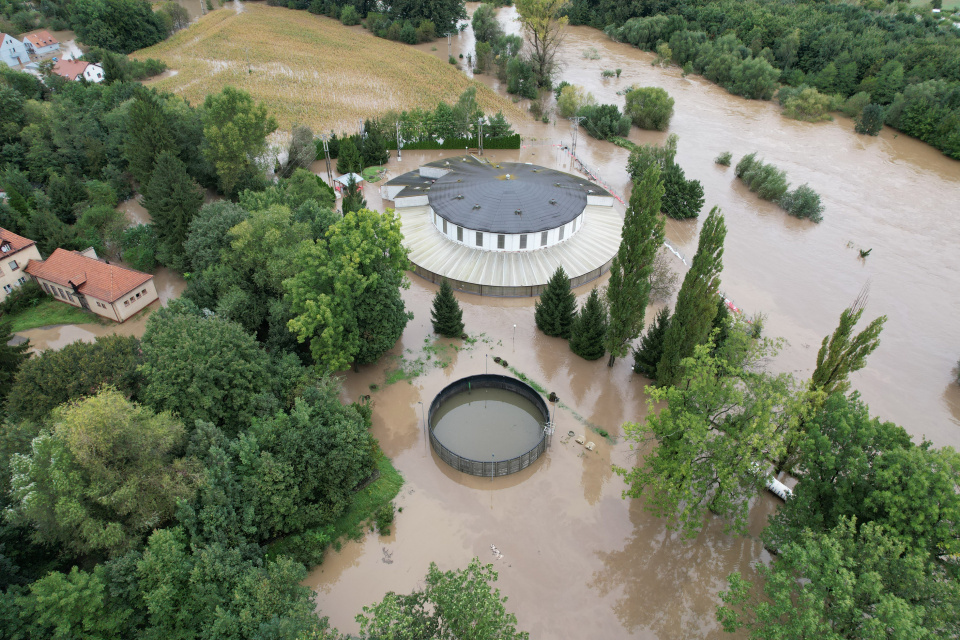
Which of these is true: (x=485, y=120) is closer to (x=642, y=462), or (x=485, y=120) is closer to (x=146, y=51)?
→ (x=642, y=462)

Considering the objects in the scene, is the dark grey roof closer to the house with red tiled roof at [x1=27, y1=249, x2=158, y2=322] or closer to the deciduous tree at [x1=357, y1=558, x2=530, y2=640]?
the house with red tiled roof at [x1=27, y1=249, x2=158, y2=322]

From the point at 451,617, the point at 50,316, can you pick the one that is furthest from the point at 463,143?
the point at 451,617

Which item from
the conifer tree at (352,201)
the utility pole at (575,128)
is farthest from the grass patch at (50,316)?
the utility pole at (575,128)

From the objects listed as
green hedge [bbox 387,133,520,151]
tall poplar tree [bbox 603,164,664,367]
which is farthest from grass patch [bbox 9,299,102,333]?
tall poplar tree [bbox 603,164,664,367]

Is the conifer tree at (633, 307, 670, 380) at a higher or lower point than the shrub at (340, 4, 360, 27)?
lower

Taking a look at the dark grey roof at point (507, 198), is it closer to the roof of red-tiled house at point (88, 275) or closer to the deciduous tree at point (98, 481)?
→ the roof of red-tiled house at point (88, 275)

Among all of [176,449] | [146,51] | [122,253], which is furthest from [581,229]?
[146,51]

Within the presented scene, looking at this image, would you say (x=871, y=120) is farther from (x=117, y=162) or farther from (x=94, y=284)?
(x=117, y=162)
